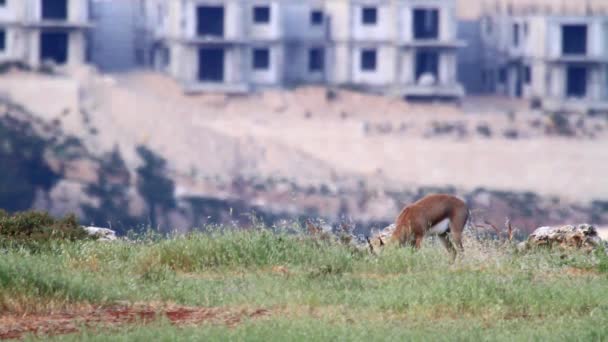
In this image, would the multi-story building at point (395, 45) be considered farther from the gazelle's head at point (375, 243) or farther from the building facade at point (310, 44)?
the gazelle's head at point (375, 243)

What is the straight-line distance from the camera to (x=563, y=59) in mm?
69000

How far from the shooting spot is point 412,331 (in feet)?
→ 41.9

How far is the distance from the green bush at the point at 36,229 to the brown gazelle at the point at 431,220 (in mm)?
3463

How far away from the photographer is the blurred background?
58.2 metres

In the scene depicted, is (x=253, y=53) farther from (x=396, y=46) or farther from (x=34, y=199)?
(x=34, y=199)

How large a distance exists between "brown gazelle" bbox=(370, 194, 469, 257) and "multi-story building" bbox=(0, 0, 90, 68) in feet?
164

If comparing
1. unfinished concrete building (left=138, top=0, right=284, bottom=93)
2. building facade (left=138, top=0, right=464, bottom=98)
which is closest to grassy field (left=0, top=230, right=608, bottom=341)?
unfinished concrete building (left=138, top=0, right=284, bottom=93)

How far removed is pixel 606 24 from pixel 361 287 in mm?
56892

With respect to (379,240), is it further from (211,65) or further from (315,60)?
(315,60)

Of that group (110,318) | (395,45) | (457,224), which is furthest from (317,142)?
(110,318)

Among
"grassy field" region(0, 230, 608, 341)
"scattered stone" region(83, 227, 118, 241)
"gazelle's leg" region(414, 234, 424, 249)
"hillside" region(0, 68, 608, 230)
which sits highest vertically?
"gazelle's leg" region(414, 234, 424, 249)

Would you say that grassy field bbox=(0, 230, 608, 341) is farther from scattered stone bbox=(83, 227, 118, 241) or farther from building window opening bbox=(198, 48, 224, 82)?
building window opening bbox=(198, 48, 224, 82)

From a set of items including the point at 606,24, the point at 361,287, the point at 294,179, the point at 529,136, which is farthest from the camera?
the point at 606,24

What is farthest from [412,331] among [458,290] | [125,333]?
[125,333]
